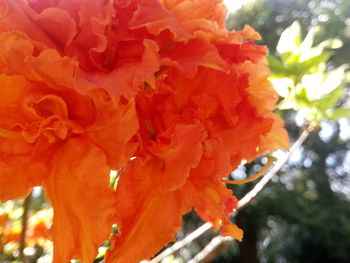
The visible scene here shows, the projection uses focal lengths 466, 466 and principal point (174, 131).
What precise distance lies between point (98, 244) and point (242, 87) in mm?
246

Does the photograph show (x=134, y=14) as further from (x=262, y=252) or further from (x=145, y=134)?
(x=262, y=252)

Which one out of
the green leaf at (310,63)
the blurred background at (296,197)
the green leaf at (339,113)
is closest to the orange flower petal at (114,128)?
the green leaf at (310,63)

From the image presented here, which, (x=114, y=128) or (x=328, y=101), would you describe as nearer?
(x=114, y=128)

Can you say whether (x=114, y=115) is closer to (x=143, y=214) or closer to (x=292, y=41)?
(x=143, y=214)

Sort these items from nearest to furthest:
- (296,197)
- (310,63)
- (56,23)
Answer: (56,23) < (310,63) < (296,197)

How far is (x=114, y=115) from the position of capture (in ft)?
1.53

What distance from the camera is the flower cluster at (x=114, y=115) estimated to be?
46cm

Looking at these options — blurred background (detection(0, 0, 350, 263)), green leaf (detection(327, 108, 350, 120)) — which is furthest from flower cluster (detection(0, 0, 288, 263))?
blurred background (detection(0, 0, 350, 263))

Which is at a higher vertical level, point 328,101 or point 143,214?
point 143,214

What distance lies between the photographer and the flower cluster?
0.46 metres

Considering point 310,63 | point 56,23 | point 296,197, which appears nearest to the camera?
point 56,23

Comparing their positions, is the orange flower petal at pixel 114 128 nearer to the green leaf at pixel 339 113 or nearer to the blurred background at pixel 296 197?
the green leaf at pixel 339 113

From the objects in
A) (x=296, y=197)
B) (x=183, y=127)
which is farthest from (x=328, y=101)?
(x=296, y=197)

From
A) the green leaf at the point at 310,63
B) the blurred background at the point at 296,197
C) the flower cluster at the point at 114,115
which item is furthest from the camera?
the blurred background at the point at 296,197
